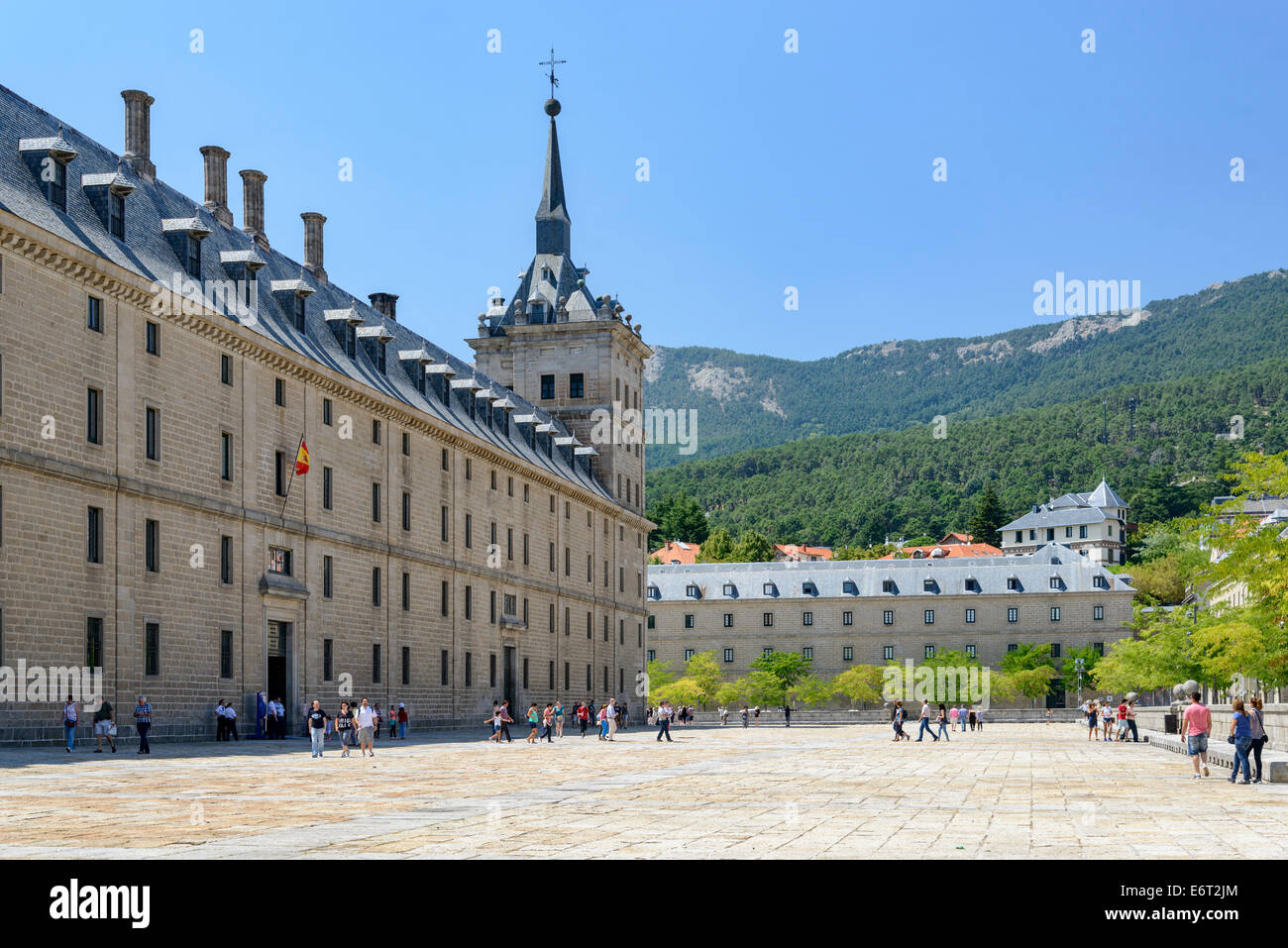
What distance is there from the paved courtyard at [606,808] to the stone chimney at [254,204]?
28727 millimetres

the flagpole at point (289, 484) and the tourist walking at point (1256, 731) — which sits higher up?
the flagpole at point (289, 484)

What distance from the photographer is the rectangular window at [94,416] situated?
41.6m

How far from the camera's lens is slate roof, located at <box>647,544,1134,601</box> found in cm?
13462

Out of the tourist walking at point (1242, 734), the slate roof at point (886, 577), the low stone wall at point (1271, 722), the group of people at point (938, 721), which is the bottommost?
the group of people at point (938, 721)

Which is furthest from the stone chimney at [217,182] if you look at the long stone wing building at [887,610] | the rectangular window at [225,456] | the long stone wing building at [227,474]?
the long stone wing building at [887,610]

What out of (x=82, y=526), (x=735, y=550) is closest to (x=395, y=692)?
(x=82, y=526)

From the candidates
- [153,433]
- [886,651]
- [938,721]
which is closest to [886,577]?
[886,651]

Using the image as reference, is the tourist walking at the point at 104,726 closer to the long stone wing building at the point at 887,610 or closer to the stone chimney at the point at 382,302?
the stone chimney at the point at 382,302

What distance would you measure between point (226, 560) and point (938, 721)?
143 ft

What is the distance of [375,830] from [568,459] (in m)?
75.7

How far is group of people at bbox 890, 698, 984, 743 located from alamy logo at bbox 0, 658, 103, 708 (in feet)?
112

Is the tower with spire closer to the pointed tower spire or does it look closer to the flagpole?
the pointed tower spire

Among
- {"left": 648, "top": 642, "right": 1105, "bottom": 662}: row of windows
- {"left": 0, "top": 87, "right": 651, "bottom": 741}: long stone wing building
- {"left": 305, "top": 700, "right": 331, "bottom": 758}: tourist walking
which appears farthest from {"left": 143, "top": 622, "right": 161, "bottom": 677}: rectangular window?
{"left": 648, "top": 642, "right": 1105, "bottom": 662}: row of windows
